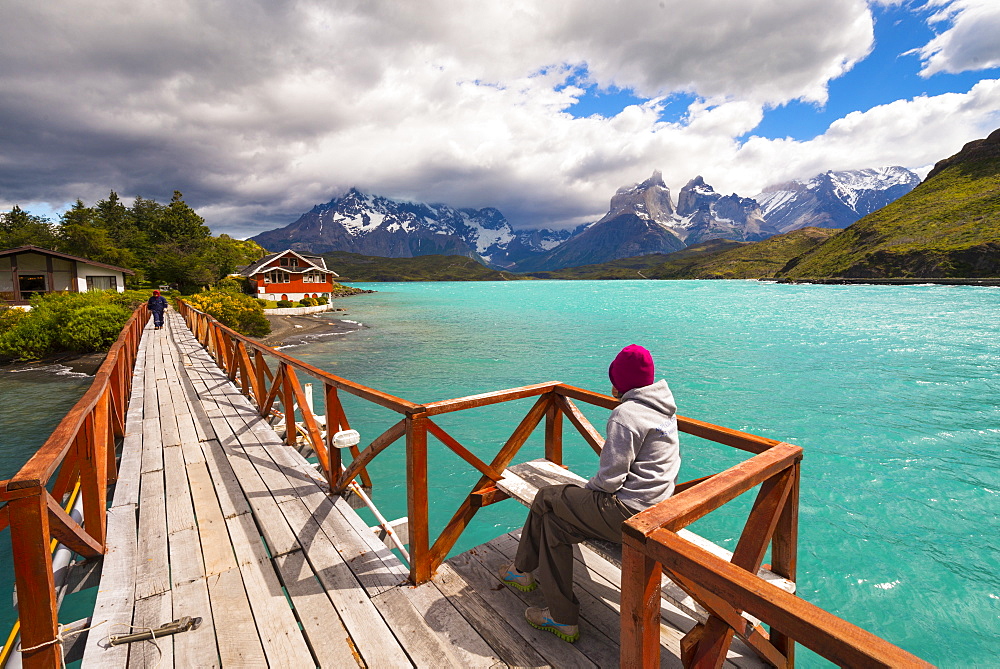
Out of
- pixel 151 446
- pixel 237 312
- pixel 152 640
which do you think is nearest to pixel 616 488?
pixel 152 640

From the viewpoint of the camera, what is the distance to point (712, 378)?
1916cm

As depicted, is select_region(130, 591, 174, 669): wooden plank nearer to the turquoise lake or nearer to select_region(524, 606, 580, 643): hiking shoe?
select_region(524, 606, 580, 643): hiking shoe

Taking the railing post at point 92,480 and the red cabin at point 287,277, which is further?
the red cabin at point 287,277

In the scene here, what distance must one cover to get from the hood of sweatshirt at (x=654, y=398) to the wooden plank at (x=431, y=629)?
6.38ft

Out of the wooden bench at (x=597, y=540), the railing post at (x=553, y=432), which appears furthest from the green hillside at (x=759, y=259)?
Result: the wooden bench at (x=597, y=540)

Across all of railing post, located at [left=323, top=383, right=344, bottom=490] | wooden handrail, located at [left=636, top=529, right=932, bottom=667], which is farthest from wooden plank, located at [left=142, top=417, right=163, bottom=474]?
wooden handrail, located at [left=636, top=529, right=932, bottom=667]

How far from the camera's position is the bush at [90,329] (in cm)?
2016

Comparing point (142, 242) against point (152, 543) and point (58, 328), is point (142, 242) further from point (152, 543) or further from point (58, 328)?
point (152, 543)

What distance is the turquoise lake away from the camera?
6.85 metres

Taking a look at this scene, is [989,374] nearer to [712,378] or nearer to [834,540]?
[712,378]

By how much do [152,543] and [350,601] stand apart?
7.79 ft

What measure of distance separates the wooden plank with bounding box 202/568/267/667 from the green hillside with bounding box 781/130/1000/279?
103874 millimetres

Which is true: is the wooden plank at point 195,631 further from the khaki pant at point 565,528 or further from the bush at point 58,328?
the bush at point 58,328

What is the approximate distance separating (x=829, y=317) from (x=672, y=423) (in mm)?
45828
